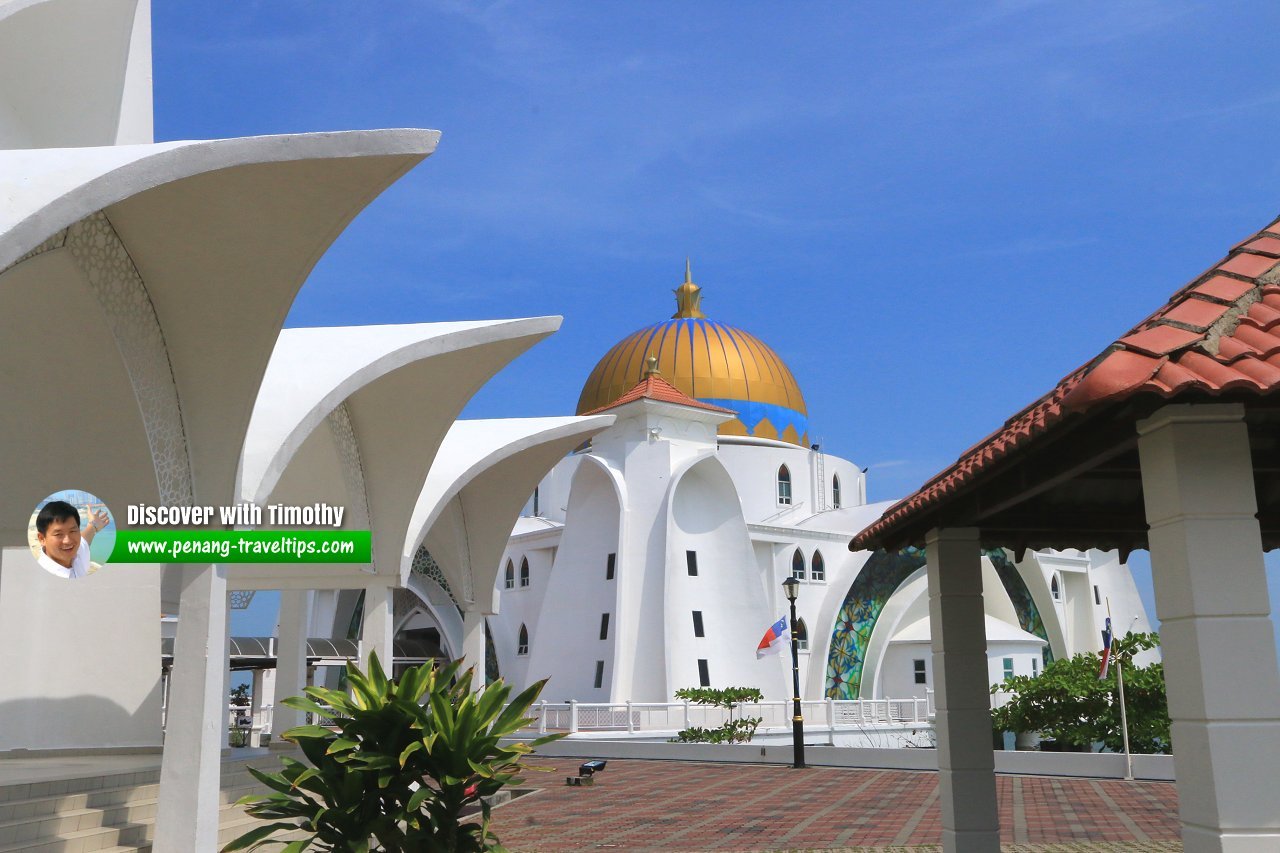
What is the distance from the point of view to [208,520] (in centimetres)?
998

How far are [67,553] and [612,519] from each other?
19.0m

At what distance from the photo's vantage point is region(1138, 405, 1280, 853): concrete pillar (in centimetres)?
388

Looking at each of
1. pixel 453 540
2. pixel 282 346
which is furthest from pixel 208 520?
pixel 453 540

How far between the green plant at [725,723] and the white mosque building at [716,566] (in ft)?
3.40

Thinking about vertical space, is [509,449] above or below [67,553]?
above

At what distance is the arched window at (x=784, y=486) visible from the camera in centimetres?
3738

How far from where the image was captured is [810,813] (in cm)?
1311

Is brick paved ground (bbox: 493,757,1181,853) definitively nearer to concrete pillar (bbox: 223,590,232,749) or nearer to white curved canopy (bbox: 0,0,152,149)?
concrete pillar (bbox: 223,590,232,749)

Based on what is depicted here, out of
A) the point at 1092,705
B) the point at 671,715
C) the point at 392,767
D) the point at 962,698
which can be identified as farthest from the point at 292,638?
the point at 962,698

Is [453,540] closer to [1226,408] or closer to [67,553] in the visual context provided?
[67,553]

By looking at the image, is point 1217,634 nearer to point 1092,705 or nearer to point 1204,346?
point 1204,346

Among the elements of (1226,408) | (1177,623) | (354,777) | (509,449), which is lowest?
(354,777)

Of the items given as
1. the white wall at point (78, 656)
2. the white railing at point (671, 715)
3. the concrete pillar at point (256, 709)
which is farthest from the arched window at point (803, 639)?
the white wall at point (78, 656)

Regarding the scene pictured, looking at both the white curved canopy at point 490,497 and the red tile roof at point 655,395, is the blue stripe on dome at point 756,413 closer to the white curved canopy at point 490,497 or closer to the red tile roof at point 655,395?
the red tile roof at point 655,395
